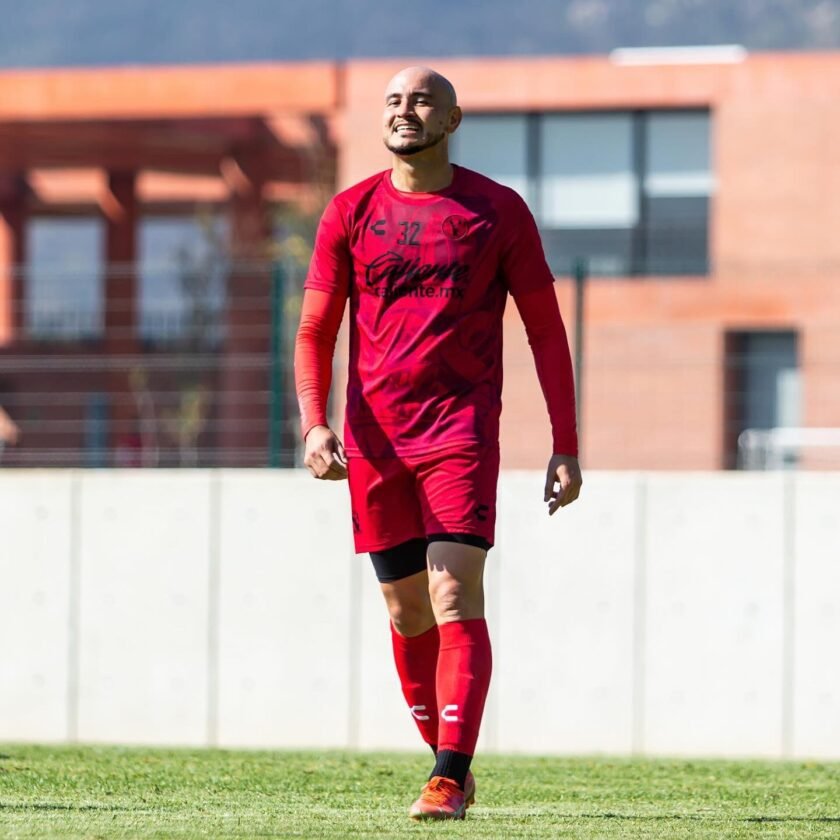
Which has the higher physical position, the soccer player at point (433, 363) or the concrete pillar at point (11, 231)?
the concrete pillar at point (11, 231)

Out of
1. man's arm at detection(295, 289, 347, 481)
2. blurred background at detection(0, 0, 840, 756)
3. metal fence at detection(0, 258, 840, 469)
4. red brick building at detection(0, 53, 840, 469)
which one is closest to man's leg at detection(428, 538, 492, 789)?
man's arm at detection(295, 289, 347, 481)

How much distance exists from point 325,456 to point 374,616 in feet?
13.7

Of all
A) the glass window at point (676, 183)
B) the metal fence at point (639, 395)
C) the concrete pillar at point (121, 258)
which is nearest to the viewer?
the metal fence at point (639, 395)

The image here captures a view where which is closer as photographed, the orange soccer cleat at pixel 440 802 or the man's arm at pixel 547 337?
the orange soccer cleat at pixel 440 802

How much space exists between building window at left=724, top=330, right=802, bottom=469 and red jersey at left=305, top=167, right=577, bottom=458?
1416 cm

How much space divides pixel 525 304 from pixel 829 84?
2473 centimetres

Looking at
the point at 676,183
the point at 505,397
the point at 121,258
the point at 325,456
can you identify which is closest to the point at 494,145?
the point at 676,183

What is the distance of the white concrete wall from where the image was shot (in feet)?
29.0

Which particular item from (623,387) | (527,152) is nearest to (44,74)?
(527,152)

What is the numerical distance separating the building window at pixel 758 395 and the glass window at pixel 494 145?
4041 mm

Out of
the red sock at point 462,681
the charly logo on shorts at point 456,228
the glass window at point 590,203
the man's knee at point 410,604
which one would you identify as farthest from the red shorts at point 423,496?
the glass window at point 590,203

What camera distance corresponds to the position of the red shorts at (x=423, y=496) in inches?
195

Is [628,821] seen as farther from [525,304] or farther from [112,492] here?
[112,492]

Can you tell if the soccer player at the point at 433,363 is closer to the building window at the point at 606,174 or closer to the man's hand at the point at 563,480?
the man's hand at the point at 563,480
